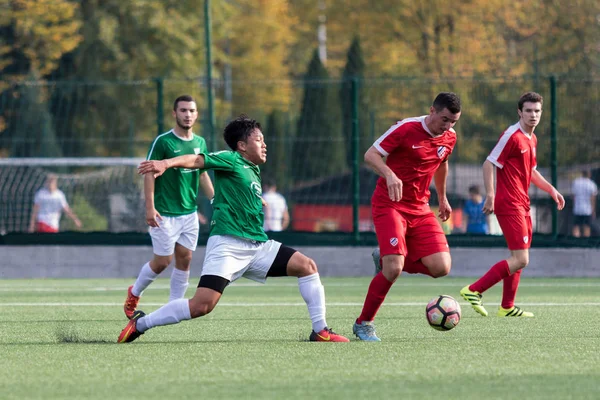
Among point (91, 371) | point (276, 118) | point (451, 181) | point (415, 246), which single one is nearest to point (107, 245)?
point (276, 118)

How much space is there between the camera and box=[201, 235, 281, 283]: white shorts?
8.48m

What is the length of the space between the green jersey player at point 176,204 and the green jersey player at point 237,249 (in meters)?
2.54

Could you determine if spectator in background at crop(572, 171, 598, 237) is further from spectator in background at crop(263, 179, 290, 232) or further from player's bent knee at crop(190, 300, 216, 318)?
player's bent knee at crop(190, 300, 216, 318)

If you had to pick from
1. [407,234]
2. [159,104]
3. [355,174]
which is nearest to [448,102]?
[407,234]

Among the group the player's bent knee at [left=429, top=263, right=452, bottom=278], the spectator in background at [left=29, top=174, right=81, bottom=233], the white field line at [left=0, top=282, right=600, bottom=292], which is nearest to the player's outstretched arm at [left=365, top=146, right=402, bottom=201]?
the player's bent knee at [left=429, top=263, right=452, bottom=278]

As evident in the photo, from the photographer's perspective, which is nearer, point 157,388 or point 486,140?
point 157,388

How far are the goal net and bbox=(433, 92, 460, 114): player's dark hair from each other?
32.3 feet

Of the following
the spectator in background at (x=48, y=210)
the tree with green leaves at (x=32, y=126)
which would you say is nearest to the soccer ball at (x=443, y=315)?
the spectator in background at (x=48, y=210)

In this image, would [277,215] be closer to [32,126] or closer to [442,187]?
[32,126]

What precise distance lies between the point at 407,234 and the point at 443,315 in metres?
0.79

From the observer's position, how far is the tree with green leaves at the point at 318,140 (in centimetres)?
1761

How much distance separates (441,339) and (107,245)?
10.1 metres

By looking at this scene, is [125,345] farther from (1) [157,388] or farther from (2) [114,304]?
(2) [114,304]

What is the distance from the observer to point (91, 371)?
711cm
